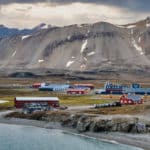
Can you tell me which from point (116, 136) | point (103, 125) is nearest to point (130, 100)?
point (103, 125)

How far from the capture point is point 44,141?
9575 centimetres

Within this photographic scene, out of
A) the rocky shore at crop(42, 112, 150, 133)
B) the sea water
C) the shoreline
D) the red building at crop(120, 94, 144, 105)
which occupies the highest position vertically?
the red building at crop(120, 94, 144, 105)

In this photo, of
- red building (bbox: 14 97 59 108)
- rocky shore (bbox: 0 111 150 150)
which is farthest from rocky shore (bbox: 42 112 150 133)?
red building (bbox: 14 97 59 108)

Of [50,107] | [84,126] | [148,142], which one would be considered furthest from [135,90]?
[148,142]

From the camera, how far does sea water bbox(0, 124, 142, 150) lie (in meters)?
87.6

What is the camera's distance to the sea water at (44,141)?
287 ft

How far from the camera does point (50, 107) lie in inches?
5157

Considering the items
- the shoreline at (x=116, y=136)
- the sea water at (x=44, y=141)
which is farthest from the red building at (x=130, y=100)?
the sea water at (x=44, y=141)

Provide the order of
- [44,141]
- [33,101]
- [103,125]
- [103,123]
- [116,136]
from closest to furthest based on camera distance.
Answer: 1. [116,136]
2. [44,141]
3. [103,125]
4. [103,123]
5. [33,101]

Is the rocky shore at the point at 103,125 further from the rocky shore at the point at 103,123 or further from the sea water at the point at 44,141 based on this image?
the sea water at the point at 44,141

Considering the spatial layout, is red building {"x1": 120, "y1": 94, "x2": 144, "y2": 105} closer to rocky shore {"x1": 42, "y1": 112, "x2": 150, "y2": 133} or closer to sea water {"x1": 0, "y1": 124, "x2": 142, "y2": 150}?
rocky shore {"x1": 42, "y1": 112, "x2": 150, "y2": 133}

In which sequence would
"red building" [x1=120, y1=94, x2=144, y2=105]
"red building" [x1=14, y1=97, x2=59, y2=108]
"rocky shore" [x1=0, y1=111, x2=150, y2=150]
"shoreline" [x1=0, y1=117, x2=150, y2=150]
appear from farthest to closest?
"red building" [x1=120, y1=94, x2=144, y2=105], "red building" [x1=14, y1=97, x2=59, y2=108], "rocky shore" [x1=0, y1=111, x2=150, y2=150], "shoreline" [x1=0, y1=117, x2=150, y2=150]

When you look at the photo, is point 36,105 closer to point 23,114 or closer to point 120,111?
point 23,114

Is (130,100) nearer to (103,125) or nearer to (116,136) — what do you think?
(103,125)
